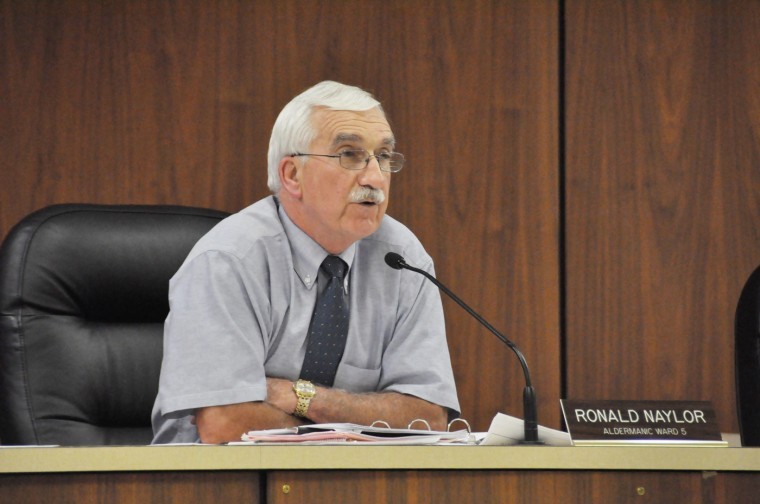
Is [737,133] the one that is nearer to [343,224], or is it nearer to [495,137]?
[495,137]

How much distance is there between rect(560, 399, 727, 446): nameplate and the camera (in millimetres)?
1349

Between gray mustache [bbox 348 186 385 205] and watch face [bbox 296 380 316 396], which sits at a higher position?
gray mustache [bbox 348 186 385 205]

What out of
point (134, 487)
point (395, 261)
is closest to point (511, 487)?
point (134, 487)

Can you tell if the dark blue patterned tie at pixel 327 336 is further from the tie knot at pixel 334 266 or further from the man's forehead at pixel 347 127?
the man's forehead at pixel 347 127

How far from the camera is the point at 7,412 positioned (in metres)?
1.88

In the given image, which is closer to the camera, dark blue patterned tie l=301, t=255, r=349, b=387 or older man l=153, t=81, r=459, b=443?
older man l=153, t=81, r=459, b=443

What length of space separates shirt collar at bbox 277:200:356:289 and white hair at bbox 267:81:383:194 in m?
0.12

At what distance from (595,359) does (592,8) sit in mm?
970

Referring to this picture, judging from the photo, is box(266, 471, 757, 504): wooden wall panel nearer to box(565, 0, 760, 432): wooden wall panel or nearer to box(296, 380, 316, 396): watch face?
box(296, 380, 316, 396): watch face

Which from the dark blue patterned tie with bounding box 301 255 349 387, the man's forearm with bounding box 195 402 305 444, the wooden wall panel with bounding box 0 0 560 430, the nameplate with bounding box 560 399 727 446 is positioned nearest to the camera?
the nameplate with bounding box 560 399 727 446

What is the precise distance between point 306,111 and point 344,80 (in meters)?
0.74

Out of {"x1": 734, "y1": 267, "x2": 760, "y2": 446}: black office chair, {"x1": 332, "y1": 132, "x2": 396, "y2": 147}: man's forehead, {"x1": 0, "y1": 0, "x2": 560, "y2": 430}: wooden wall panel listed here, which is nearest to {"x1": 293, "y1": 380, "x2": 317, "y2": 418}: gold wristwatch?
{"x1": 332, "y1": 132, "x2": 396, "y2": 147}: man's forehead

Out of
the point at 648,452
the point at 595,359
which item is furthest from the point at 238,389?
the point at 595,359

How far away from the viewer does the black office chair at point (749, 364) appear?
1902 mm
